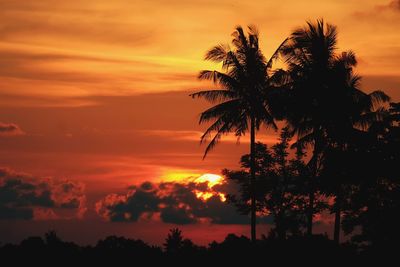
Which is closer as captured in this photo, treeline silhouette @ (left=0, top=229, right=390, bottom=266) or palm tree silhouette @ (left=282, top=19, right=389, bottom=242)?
treeline silhouette @ (left=0, top=229, right=390, bottom=266)

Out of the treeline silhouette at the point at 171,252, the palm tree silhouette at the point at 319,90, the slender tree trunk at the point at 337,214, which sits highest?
the palm tree silhouette at the point at 319,90

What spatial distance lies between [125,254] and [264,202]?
2811cm

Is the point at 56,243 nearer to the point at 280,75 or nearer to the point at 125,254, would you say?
the point at 125,254

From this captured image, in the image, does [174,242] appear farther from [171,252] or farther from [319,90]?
Result: [319,90]

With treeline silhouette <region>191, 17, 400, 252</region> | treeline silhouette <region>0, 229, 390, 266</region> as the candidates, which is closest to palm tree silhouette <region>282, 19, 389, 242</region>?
treeline silhouette <region>191, 17, 400, 252</region>

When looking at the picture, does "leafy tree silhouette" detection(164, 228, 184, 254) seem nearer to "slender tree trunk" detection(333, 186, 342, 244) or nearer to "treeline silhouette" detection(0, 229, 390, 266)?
"treeline silhouette" detection(0, 229, 390, 266)

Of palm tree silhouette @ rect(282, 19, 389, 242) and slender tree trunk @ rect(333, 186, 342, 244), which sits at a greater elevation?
palm tree silhouette @ rect(282, 19, 389, 242)

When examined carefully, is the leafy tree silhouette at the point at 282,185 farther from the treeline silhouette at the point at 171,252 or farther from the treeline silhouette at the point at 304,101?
the treeline silhouette at the point at 171,252

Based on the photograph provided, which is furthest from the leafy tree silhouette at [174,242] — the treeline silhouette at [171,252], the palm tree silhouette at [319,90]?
the palm tree silhouette at [319,90]

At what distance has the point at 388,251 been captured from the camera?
43.5 metres

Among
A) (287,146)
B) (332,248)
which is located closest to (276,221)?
(287,146)

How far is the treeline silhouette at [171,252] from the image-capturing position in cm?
3738

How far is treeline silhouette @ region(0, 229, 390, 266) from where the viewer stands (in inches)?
1471

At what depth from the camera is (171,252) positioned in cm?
3900
